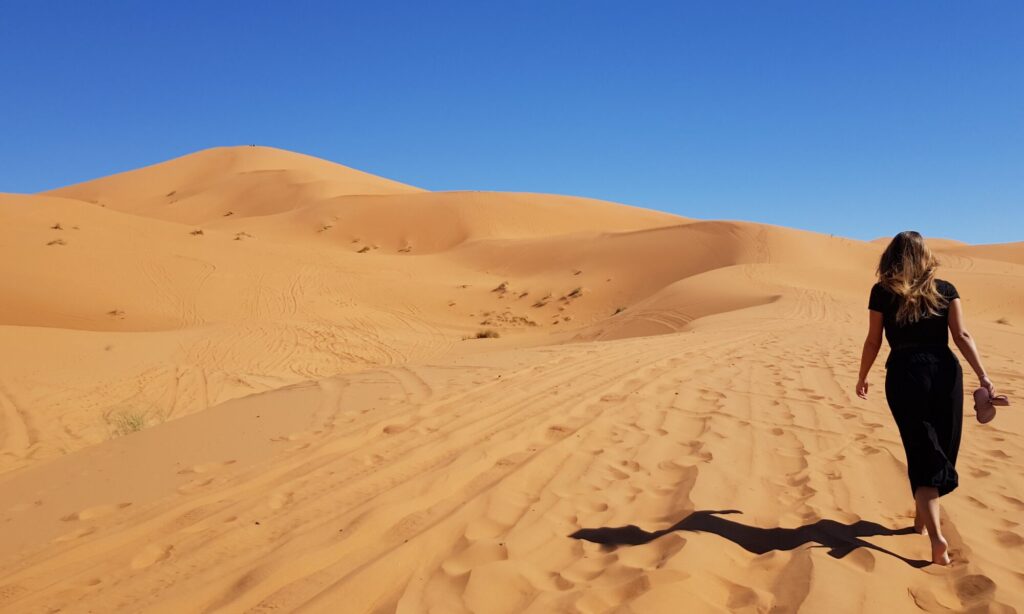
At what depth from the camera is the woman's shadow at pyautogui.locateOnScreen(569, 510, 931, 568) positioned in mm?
3025

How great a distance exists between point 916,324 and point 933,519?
0.91 metres

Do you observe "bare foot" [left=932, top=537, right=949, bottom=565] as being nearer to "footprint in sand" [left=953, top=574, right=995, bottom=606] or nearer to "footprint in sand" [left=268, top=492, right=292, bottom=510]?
"footprint in sand" [left=953, top=574, right=995, bottom=606]

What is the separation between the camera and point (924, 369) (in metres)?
3.11

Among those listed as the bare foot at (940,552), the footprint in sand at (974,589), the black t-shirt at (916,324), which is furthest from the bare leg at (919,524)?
the black t-shirt at (916,324)

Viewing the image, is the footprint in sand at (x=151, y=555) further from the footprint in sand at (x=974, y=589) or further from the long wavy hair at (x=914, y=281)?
the long wavy hair at (x=914, y=281)

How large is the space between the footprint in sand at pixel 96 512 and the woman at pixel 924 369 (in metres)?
4.31

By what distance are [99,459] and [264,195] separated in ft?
195

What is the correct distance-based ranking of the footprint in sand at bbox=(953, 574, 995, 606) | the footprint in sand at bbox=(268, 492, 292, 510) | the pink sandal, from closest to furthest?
the footprint in sand at bbox=(953, 574, 995, 606), the pink sandal, the footprint in sand at bbox=(268, 492, 292, 510)

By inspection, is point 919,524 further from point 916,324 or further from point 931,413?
point 916,324

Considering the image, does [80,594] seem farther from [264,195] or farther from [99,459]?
[264,195]

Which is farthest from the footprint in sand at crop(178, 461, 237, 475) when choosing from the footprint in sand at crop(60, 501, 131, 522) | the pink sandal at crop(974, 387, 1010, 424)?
the pink sandal at crop(974, 387, 1010, 424)

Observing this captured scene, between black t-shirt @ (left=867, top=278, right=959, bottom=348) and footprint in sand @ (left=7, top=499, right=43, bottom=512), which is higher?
black t-shirt @ (left=867, top=278, right=959, bottom=348)

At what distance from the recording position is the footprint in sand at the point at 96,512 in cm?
371

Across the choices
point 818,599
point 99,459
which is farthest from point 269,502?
point 818,599
